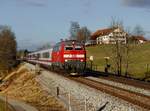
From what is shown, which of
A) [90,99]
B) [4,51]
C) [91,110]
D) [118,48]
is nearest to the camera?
[91,110]

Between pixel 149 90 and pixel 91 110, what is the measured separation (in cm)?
694

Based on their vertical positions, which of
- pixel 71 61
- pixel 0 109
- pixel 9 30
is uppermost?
pixel 9 30

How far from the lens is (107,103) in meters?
19.6

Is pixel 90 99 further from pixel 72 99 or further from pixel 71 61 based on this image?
pixel 71 61

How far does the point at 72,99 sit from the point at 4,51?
92.7m

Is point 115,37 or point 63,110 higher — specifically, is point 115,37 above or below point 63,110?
above

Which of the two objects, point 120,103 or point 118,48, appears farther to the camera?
point 118,48

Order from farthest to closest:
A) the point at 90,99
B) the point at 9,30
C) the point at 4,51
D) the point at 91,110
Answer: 1. the point at 9,30
2. the point at 4,51
3. the point at 90,99
4. the point at 91,110

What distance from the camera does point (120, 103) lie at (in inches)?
755

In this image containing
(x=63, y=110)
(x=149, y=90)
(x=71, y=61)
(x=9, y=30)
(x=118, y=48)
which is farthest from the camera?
(x=9, y=30)

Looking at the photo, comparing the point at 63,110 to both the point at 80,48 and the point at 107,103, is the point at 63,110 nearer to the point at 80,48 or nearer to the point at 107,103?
the point at 107,103

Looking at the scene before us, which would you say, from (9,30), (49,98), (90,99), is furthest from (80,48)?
(9,30)

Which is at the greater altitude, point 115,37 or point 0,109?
point 115,37

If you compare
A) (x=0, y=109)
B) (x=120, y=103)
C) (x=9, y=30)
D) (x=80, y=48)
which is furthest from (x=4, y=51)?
(x=120, y=103)
